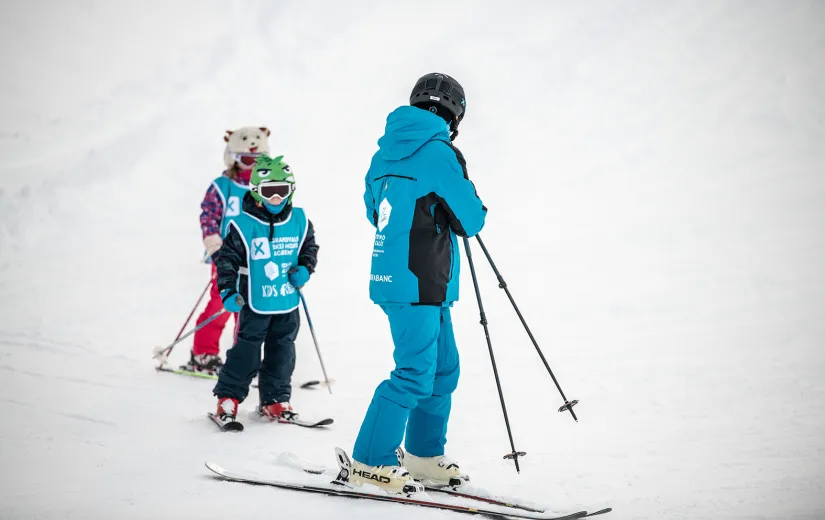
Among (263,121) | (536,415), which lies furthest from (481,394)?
(263,121)

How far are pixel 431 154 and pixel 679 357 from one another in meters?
4.47

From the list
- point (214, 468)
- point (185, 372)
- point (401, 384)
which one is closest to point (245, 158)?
point (185, 372)

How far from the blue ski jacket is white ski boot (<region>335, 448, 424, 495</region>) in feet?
2.49

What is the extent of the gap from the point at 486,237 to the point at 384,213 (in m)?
10.6

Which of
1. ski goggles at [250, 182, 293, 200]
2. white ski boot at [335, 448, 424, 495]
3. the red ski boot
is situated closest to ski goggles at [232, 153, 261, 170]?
ski goggles at [250, 182, 293, 200]

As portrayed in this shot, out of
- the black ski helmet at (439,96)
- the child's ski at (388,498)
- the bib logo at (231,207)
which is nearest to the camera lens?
the child's ski at (388,498)

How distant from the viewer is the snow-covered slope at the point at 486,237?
394 centimetres

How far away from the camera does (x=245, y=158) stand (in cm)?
627

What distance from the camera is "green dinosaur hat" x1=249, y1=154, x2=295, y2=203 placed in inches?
187

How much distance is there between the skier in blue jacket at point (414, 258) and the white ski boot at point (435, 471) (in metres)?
0.02

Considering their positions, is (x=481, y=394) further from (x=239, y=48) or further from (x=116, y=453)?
(x=239, y=48)

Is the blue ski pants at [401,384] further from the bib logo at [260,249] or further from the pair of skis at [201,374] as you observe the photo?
the pair of skis at [201,374]

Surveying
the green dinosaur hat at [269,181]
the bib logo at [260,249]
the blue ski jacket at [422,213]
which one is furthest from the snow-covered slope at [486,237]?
the green dinosaur hat at [269,181]

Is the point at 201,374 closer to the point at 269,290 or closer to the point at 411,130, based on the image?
the point at 269,290
